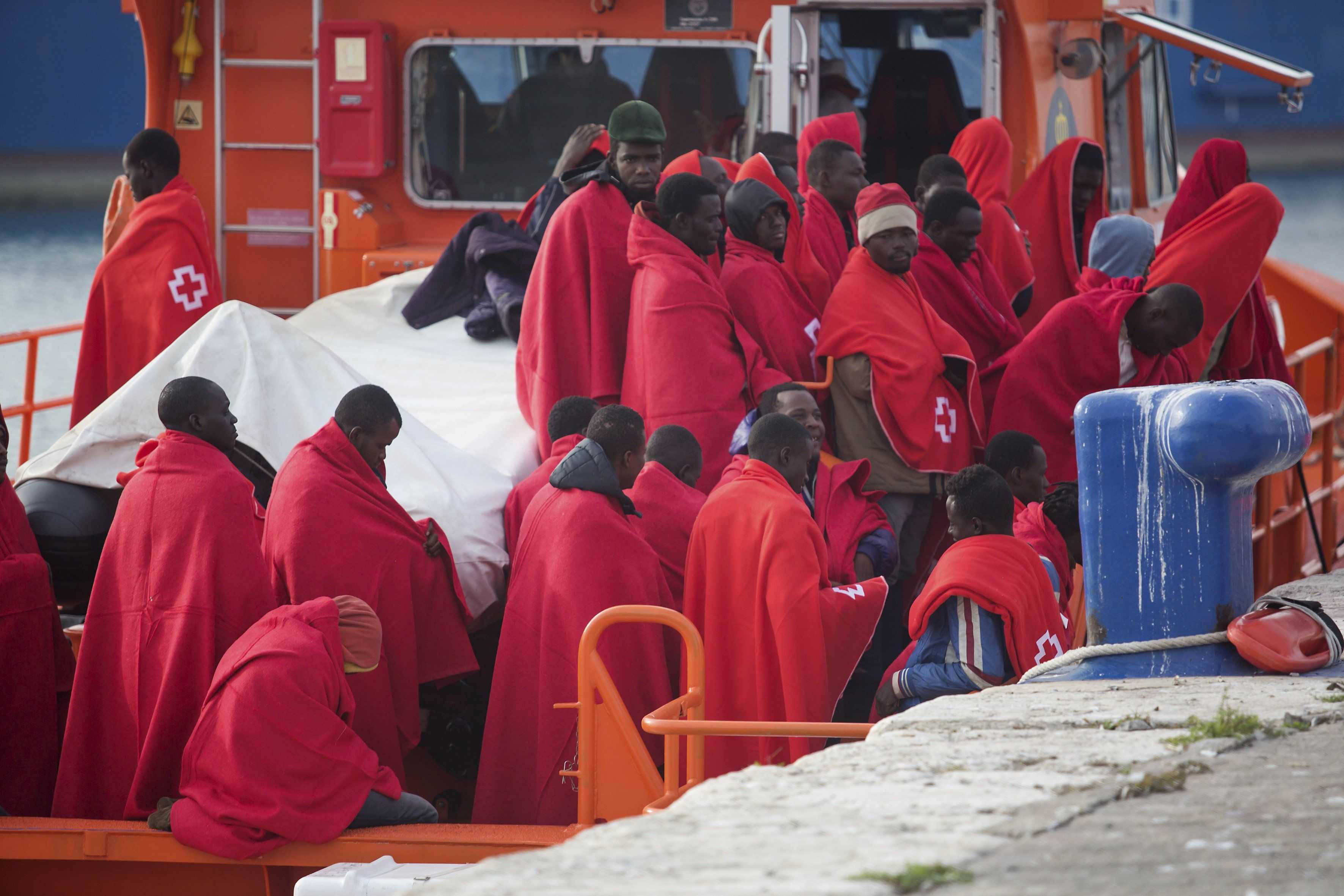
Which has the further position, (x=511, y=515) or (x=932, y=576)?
(x=511, y=515)

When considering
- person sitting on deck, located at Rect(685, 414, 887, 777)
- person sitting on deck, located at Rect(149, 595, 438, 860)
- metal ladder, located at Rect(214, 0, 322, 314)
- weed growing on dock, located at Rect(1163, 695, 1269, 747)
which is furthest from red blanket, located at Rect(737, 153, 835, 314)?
weed growing on dock, located at Rect(1163, 695, 1269, 747)

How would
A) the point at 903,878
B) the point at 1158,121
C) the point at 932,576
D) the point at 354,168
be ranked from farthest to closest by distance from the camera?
the point at 1158,121
the point at 354,168
the point at 932,576
the point at 903,878

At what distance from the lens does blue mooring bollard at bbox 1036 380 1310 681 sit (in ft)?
9.41

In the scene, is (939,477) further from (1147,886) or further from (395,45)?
(395,45)

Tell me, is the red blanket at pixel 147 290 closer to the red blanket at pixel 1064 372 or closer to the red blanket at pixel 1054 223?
the red blanket at pixel 1064 372

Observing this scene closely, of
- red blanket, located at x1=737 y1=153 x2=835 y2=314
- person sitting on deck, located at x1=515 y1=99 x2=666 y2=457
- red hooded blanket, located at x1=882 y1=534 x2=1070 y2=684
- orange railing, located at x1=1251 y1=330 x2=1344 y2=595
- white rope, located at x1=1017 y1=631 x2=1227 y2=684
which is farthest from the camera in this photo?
orange railing, located at x1=1251 y1=330 x2=1344 y2=595

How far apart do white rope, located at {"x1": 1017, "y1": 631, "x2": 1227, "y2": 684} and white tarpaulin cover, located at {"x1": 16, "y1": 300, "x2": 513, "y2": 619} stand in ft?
7.30

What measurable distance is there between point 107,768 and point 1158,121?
7135 mm

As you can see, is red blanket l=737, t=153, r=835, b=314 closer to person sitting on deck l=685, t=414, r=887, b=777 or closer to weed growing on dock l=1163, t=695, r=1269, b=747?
person sitting on deck l=685, t=414, r=887, b=777

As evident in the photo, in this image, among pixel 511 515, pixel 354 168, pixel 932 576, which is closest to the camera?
pixel 932 576

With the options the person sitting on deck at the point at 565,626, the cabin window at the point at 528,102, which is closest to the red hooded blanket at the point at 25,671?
the person sitting on deck at the point at 565,626

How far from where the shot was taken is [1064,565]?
442 centimetres

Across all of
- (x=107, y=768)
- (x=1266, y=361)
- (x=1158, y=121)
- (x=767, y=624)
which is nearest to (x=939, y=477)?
(x=767, y=624)

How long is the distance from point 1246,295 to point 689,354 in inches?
93.0
